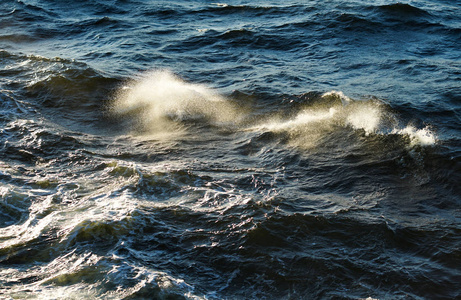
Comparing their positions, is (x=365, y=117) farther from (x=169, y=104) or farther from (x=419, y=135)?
(x=169, y=104)

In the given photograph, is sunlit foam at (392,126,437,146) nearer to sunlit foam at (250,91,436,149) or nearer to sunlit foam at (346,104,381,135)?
sunlit foam at (250,91,436,149)

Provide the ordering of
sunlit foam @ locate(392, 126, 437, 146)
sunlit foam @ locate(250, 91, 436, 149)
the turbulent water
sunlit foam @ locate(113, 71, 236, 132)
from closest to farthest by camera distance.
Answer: the turbulent water < sunlit foam @ locate(392, 126, 437, 146) < sunlit foam @ locate(250, 91, 436, 149) < sunlit foam @ locate(113, 71, 236, 132)

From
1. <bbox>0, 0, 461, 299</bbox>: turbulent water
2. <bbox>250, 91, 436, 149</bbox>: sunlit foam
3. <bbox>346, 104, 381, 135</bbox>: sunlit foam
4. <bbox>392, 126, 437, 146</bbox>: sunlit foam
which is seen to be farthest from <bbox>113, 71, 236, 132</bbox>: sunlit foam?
<bbox>392, 126, 437, 146</bbox>: sunlit foam

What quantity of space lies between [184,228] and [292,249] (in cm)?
137

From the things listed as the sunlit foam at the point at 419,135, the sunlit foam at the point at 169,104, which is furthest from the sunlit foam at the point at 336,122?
the sunlit foam at the point at 169,104

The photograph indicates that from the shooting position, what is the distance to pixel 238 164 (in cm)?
742

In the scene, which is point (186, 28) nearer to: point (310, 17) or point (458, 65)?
point (310, 17)

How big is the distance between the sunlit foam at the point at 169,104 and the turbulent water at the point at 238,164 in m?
0.05

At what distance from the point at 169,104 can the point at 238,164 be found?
304 cm

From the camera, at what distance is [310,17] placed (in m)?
15.2

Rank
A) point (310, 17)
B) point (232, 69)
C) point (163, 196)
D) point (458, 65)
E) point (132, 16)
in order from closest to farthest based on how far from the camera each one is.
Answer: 1. point (163, 196)
2. point (458, 65)
3. point (232, 69)
4. point (310, 17)
5. point (132, 16)

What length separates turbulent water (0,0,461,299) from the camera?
505cm

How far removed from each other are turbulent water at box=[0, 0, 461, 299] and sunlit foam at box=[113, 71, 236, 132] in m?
0.05

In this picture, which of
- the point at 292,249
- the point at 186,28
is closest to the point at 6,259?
the point at 292,249
